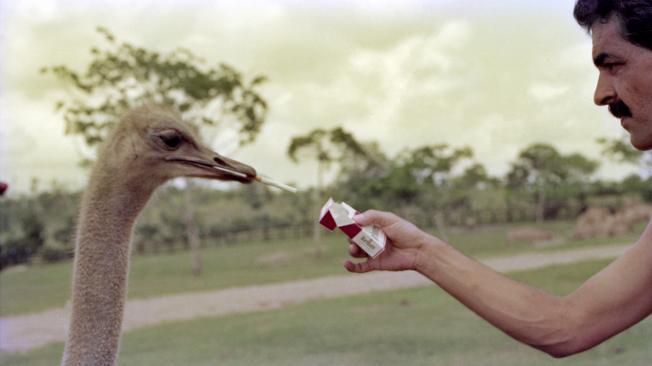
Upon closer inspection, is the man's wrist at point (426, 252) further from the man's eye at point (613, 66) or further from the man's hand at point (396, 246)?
the man's eye at point (613, 66)

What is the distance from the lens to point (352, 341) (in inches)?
211

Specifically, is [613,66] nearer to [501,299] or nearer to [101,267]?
[501,299]

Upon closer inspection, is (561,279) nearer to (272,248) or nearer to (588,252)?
(588,252)

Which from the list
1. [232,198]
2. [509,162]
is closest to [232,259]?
[232,198]

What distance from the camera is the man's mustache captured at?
1.39m

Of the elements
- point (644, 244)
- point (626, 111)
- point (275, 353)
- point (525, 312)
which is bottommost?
point (275, 353)

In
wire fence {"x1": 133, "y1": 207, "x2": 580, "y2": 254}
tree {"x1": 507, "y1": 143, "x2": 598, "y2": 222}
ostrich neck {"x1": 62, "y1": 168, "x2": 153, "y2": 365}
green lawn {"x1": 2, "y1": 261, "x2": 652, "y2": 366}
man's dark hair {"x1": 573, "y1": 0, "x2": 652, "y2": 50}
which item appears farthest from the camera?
tree {"x1": 507, "y1": 143, "x2": 598, "y2": 222}

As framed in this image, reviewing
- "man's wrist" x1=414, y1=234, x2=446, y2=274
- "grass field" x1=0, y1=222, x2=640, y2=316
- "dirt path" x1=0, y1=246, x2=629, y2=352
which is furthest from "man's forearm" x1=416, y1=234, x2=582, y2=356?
"grass field" x1=0, y1=222, x2=640, y2=316

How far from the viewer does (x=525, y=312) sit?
4.95ft

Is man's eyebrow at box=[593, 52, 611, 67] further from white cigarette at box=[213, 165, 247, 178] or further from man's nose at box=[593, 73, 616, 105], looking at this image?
white cigarette at box=[213, 165, 247, 178]

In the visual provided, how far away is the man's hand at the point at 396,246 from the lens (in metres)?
1.50

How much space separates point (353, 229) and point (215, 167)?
43cm

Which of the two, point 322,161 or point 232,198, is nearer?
point 322,161

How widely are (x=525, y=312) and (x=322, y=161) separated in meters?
12.8
